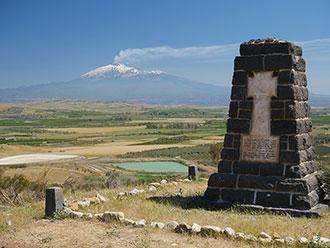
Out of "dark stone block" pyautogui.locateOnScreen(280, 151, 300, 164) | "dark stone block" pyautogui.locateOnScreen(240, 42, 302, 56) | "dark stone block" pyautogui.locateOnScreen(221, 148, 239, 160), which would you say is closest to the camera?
"dark stone block" pyautogui.locateOnScreen(280, 151, 300, 164)

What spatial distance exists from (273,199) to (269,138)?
4.74 ft

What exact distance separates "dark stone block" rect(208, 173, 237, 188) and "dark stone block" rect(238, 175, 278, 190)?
0.18m

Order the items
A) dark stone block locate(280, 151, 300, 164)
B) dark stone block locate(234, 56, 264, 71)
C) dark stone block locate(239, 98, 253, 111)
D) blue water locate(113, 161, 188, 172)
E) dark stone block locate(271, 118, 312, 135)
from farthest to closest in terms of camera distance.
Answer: blue water locate(113, 161, 188, 172), dark stone block locate(239, 98, 253, 111), dark stone block locate(234, 56, 264, 71), dark stone block locate(271, 118, 312, 135), dark stone block locate(280, 151, 300, 164)

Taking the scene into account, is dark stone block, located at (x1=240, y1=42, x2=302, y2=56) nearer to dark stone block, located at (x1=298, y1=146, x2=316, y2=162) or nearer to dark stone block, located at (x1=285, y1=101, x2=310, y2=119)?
dark stone block, located at (x1=285, y1=101, x2=310, y2=119)

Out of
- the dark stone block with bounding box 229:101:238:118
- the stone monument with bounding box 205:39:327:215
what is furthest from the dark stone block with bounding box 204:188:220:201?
the dark stone block with bounding box 229:101:238:118

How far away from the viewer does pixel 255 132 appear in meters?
12.9

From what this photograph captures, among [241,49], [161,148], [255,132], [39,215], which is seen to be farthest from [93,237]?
[161,148]

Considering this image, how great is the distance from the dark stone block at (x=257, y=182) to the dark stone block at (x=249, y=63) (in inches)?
102

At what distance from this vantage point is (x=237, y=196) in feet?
41.9

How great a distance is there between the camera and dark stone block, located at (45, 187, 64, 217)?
38.6 ft

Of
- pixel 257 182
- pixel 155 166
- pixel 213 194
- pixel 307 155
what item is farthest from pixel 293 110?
pixel 155 166

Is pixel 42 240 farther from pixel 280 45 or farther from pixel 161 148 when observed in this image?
pixel 161 148

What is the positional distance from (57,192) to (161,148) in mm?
55243

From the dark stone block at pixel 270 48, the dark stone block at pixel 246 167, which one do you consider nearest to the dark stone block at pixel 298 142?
the dark stone block at pixel 246 167
